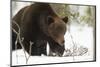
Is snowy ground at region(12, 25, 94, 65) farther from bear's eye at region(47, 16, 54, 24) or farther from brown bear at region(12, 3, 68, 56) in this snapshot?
bear's eye at region(47, 16, 54, 24)

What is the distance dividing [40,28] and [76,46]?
20.7 inches

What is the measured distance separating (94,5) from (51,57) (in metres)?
0.90

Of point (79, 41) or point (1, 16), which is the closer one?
point (1, 16)

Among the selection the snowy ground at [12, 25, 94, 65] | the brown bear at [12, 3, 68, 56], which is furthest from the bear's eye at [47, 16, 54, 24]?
the snowy ground at [12, 25, 94, 65]

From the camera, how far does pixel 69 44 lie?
239cm

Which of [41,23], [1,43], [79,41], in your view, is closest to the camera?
[1,43]

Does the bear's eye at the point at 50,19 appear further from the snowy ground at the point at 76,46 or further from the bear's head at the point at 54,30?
the snowy ground at the point at 76,46

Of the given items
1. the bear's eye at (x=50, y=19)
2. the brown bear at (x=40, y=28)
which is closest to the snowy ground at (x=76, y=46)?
the brown bear at (x=40, y=28)

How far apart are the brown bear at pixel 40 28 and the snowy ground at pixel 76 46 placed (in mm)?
71

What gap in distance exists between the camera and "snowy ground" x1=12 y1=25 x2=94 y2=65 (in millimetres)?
2287

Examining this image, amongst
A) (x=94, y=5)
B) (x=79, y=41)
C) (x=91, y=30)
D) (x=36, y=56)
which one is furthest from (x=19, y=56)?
(x=94, y=5)

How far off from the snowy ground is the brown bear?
Result: 0.23 ft

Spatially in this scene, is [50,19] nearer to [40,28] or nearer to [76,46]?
[40,28]

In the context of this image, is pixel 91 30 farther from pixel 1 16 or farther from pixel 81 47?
pixel 1 16
